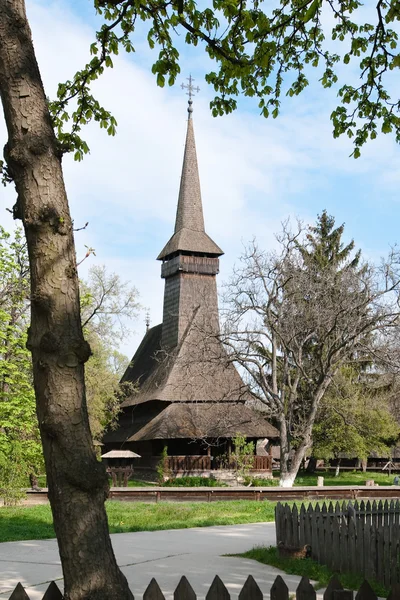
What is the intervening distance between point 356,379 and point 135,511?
27.7 meters

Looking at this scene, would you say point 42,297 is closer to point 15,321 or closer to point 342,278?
point 15,321

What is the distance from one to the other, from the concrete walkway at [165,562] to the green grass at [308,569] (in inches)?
9.1

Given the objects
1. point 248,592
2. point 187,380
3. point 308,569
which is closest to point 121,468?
point 187,380

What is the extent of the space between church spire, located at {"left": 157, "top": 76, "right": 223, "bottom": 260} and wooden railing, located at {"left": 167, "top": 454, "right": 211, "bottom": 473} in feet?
43.3

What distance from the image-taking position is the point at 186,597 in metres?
4.20

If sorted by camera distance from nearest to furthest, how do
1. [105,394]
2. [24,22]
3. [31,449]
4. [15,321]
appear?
[24,22] < [31,449] < [15,321] < [105,394]

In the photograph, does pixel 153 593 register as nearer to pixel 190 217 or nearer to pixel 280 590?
pixel 280 590

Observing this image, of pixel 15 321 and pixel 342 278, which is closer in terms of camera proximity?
pixel 15 321

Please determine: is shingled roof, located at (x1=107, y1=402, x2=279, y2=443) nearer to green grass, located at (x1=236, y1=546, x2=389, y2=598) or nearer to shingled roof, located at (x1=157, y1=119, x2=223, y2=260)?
shingled roof, located at (x1=157, y1=119, x2=223, y2=260)

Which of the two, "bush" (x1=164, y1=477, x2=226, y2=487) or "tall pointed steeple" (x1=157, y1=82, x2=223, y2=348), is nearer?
"bush" (x1=164, y1=477, x2=226, y2=487)

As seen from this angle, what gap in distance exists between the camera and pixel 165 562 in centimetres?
1109

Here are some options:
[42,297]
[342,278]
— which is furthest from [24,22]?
[342,278]

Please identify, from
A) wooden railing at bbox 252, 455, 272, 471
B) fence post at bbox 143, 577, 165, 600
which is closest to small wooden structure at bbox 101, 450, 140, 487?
wooden railing at bbox 252, 455, 272, 471

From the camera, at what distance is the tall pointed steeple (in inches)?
1743
